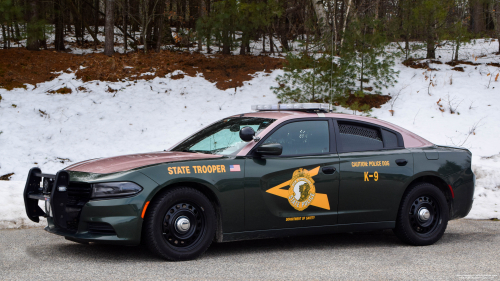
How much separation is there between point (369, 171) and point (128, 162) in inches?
108

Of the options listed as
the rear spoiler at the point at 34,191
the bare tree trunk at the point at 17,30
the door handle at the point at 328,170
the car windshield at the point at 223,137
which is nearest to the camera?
the rear spoiler at the point at 34,191

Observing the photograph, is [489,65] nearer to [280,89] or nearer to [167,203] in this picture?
[280,89]

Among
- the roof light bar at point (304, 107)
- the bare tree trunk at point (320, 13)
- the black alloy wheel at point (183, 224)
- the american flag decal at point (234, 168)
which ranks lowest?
the black alloy wheel at point (183, 224)

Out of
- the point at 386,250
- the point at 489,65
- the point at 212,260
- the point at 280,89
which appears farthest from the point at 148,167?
the point at 489,65

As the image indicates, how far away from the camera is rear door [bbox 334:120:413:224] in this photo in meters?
5.64

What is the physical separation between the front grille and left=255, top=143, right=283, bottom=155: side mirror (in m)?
1.65

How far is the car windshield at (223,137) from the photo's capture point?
17.6ft

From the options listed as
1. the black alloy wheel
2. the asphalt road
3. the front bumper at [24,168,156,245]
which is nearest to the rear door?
the asphalt road

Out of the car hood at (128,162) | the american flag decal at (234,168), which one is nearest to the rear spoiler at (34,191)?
the car hood at (128,162)

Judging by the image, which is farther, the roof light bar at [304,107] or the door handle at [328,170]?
the roof light bar at [304,107]

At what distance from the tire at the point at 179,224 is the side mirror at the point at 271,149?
2.49 ft

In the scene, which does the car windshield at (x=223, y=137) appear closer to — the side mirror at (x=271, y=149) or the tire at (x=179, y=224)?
the side mirror at (x=271, y=149)

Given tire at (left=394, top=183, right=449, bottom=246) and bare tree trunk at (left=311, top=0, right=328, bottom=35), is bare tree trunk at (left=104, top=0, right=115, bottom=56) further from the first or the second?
tire at (left=394, top=183, right=449, bottom=246)

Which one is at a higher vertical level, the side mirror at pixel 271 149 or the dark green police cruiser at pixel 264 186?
the side mirror at pixel 271 149
